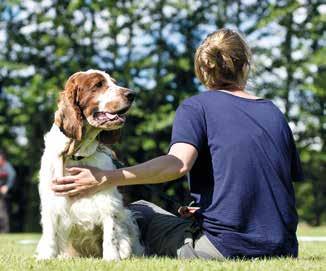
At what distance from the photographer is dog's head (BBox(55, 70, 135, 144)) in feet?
16.7

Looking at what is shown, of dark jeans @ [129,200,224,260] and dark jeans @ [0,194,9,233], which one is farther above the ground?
dark jeans @ [129,200,224,260]

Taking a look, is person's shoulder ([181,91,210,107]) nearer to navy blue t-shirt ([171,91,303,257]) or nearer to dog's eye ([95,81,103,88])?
navy blue t-shirt ([171,91,303,257])

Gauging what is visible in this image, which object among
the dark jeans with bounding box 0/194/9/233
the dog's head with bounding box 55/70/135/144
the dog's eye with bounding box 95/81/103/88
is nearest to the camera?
the dog's head with bounding box 55/70/135/144

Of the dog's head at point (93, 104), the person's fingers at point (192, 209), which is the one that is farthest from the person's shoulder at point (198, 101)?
the person's fingers at point (192, 209)

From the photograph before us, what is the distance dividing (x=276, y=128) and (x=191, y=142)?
0.64 m

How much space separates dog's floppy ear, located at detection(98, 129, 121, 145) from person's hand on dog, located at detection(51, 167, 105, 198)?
51 cm

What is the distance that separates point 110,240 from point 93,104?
1.08 metres

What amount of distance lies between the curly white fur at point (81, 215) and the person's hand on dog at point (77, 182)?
13cm

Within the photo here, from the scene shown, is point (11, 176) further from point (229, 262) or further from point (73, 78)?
point (229, 262)

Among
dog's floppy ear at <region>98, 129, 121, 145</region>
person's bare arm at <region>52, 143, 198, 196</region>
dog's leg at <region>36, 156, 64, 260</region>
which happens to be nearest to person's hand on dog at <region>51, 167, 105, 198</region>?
person's bare arm at <region>52, 143, 198, 196</region>

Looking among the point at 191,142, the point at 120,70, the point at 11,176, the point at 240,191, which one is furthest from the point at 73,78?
the point at 120,70

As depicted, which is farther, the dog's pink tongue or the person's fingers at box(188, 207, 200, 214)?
the dog's pink tongue

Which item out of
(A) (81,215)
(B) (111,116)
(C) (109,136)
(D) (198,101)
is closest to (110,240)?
(A) (81,215)

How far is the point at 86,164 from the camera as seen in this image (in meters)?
5.06
